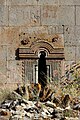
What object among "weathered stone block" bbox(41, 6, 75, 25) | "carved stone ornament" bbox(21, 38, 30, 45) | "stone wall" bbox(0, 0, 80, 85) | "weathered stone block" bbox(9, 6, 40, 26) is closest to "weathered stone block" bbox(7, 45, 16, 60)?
"stone wall" bbox(0, 0, 80, 85)

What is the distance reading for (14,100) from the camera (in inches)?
368

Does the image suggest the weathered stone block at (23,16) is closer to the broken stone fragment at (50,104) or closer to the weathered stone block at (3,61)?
the weathered stone block at (3,61)

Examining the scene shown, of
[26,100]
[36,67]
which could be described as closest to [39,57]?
[36,67]

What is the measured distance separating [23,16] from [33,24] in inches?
10.7

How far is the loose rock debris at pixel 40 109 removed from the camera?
824 cm

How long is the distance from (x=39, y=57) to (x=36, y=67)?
220 mm

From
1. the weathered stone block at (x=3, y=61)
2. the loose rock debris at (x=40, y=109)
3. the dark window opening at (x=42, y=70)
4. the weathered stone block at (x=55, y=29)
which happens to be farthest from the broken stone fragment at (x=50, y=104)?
the weathered stone block at (x=55, y=29)

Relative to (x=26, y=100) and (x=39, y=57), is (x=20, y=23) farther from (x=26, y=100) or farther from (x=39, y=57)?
(x=26, y=100)

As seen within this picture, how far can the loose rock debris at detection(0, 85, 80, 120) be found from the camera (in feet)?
27.0

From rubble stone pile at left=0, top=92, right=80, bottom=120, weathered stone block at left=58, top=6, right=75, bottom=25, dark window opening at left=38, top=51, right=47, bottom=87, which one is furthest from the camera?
weathered stone block at left=58, top=6, right=75, bottom=25

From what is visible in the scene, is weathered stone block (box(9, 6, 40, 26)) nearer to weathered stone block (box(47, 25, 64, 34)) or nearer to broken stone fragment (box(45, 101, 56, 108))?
weathered stone block (box(47, 25, 64, 34))

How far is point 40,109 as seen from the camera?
28.2 feet

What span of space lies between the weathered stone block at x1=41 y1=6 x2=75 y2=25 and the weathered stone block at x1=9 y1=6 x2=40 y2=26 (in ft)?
0.49

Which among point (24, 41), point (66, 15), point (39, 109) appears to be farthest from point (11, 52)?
point (39, 109)
